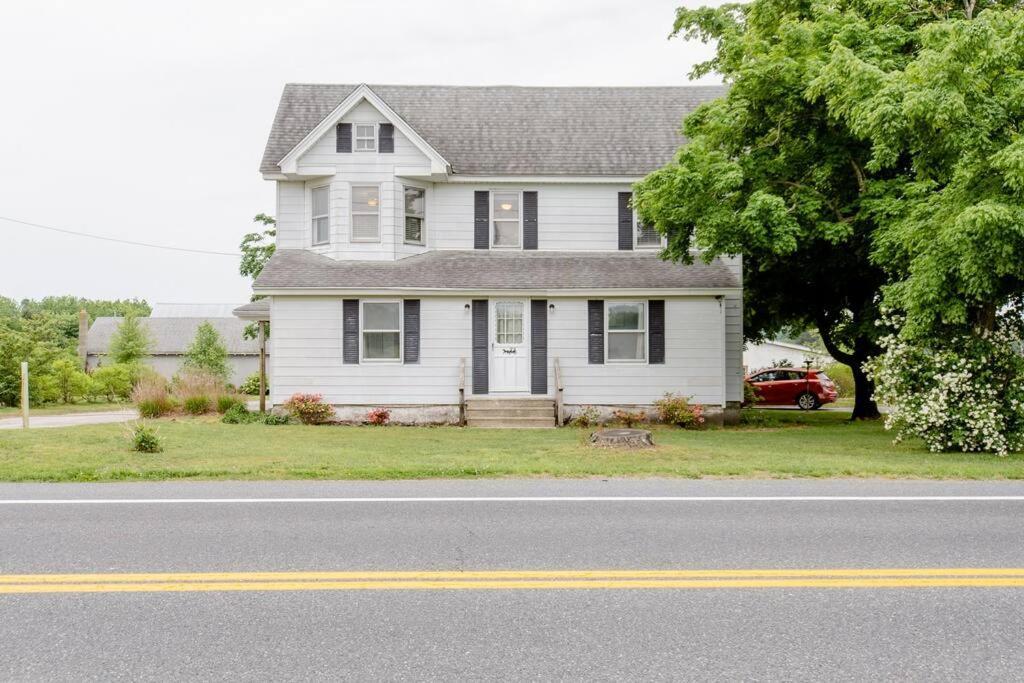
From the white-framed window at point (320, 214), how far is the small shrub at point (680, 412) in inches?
384

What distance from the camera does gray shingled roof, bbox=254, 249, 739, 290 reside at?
66.7ft

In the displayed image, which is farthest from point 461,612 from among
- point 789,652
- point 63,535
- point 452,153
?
point 452,153

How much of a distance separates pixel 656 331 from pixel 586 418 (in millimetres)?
3002

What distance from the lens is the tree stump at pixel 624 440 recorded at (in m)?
13.8

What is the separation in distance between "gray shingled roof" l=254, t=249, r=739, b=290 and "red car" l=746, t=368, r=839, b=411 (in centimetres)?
1200

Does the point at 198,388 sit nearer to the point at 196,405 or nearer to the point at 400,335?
the point at 196,405

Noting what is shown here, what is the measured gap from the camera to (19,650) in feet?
14.6

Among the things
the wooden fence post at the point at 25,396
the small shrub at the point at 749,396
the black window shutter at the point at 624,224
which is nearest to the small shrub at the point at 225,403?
the wooden fence post at the point at 25,396

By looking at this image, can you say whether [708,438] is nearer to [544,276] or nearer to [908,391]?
[908,391]

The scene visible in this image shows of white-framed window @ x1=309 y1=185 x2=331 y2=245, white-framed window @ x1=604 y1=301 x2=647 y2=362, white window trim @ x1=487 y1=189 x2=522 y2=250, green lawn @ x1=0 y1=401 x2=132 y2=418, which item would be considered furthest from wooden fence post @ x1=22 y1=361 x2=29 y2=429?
white-framed window @ x1=604 y1=301 x2=647 y2=362

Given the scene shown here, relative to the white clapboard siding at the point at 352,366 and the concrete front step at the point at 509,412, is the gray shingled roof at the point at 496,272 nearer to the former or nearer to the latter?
the white clapboard siding at the point at 352,366

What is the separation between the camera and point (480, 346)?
20828 millimetres

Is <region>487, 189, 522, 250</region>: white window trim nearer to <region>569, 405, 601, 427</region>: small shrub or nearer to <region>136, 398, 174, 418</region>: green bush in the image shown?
<region>569, 405, 601, 427</region>: small shrub

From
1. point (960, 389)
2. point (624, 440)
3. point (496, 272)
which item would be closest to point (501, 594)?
point (624, 440)
